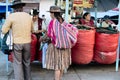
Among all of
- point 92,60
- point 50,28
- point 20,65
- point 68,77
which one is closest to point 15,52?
point 20,65

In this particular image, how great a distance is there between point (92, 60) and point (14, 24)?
2651 mm

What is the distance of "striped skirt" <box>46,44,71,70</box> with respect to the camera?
711 cm

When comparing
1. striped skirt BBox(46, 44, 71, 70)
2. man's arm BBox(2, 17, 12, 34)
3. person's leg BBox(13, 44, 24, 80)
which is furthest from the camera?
striped skirt BBox(46, 44, 71, 70)

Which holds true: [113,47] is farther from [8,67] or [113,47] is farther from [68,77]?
[8,67]

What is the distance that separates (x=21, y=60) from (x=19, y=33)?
579mm

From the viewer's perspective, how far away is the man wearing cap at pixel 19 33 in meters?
6.77

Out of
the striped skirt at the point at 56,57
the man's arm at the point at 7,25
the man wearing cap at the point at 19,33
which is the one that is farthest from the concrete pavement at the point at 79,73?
the man's arm at the point at 7,25

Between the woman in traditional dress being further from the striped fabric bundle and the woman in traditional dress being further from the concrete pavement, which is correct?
the concrete pavement

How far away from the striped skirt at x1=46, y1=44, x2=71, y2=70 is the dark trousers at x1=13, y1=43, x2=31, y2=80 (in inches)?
17.4

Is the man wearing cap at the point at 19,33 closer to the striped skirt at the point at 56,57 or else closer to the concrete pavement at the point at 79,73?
the striped skirt at the point at 56,57

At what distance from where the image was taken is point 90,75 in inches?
332

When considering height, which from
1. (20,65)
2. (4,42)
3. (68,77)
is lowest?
(68,77)

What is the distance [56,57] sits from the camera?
23.3 ft

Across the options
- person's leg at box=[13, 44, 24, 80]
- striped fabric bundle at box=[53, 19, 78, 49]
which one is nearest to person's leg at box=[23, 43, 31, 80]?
person's leg at box=[13, 44, 24, 80]
